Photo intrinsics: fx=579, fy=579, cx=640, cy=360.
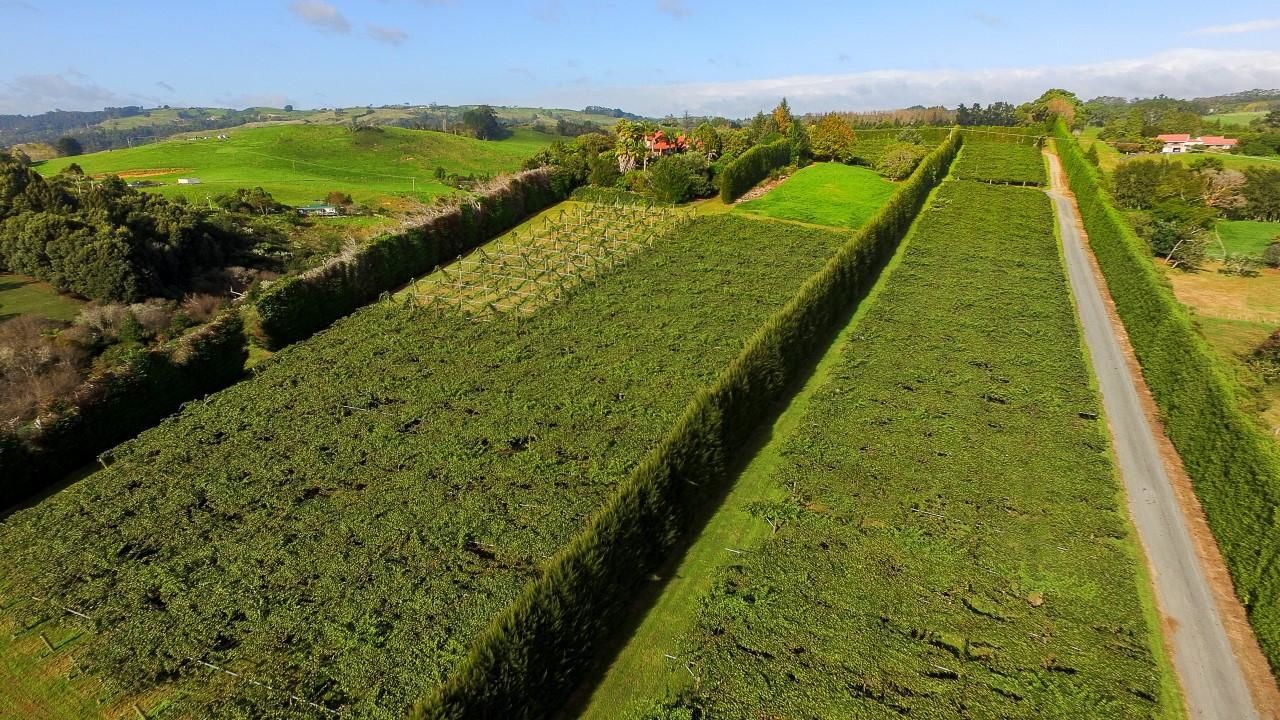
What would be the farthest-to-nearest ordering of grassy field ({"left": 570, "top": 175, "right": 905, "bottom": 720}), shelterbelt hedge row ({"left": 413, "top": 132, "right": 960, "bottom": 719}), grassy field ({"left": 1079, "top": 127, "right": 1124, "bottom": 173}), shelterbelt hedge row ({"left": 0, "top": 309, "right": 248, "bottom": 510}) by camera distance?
grassy field ({"left": 1079, "top": 127, "right": 1124, "bottom": 173}) → shelterbelt hedge row ({"left": 0, "top": 309, "right": 248, "bottom": 510}) → grassy field ({"left": 570, "top": 175, "right": 905, "bottom": 720}) → shelterbelt hedge row ({"left": 413, "top": 132, "right": 960, "bottom": 719})

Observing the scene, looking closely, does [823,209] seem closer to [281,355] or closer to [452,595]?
[281,355]

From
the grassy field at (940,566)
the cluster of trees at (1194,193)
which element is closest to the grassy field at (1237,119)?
the cluster of trees at (1194,193)

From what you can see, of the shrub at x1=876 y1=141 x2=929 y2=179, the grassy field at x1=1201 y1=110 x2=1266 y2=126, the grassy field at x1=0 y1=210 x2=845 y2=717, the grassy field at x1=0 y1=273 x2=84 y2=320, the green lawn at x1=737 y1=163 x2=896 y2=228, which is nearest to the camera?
the grassy field at x1=0 y1=210 x2=845 y2=717

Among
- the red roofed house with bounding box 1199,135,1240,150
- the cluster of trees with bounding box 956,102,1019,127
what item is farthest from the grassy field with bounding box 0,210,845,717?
the cluster of trees with bounding box 956,102,1019,127

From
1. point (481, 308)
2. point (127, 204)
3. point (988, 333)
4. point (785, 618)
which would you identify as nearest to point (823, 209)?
point (988, 333)

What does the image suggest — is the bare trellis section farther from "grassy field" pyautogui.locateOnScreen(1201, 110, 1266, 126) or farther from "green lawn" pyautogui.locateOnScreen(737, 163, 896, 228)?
"grassy field" pyautogui.locateOnScreen(1201, 110, 1266, 126)
